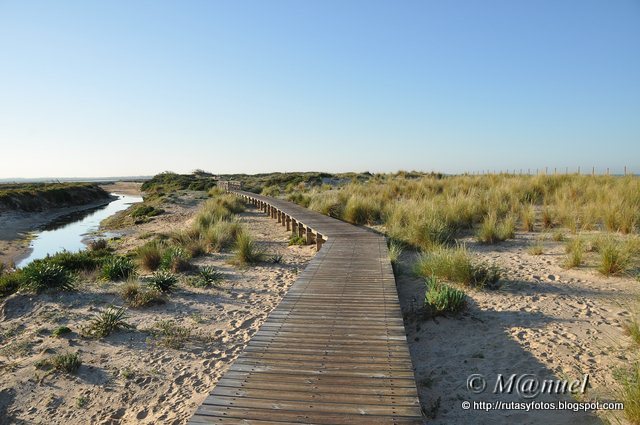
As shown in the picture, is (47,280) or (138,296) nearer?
(138,296)

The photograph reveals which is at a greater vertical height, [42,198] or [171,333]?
[42,198]

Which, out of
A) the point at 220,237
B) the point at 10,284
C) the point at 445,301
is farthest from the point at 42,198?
the point at 445,301

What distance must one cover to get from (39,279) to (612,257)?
9955mm

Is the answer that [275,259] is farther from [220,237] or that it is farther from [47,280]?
[47,280]

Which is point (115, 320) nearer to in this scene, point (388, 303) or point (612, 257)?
point (388, 303)

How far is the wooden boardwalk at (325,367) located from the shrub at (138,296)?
2564mm

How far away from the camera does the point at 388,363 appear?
11.3 feet

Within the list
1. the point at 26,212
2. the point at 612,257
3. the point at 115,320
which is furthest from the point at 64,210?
the point at 612,257

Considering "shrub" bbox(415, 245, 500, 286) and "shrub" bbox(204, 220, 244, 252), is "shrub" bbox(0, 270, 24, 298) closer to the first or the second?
"shrub" bbox(204, 220, 244, 252)

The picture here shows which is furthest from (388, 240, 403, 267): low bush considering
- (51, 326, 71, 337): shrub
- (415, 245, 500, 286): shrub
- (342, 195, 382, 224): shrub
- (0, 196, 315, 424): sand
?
(51, 326, 71, 337): shrub

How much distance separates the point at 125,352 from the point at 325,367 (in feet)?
10.1

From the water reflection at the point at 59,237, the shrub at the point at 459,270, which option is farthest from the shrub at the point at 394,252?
the water reflection at the point at 59,237

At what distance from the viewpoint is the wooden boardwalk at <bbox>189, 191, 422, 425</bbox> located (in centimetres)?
277

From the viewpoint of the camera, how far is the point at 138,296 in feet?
21.6
